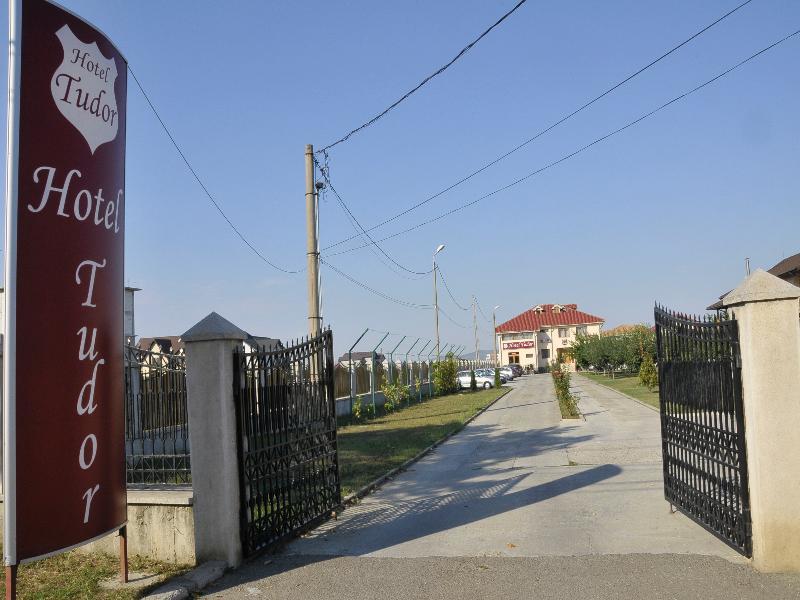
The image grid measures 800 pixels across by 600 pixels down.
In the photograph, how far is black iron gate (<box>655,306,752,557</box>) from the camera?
643cm

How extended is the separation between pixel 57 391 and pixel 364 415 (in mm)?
21293

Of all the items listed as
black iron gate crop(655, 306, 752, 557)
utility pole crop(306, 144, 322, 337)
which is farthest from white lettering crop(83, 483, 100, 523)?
utility pole crop(306, 144, 322, 337)

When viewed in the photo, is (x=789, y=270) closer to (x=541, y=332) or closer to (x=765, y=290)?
(x=765, y=290)

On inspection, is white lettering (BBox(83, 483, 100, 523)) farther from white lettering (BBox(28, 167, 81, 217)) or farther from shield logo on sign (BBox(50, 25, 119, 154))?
shield logo on sign (BBox(50, 25, 119, 154))

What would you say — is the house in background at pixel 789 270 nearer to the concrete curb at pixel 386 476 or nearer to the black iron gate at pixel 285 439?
the concrete curb at pixel 386 476

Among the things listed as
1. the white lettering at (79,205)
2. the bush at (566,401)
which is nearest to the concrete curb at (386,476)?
the bush at (566,401)

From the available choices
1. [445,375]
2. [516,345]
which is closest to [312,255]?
[445,375]

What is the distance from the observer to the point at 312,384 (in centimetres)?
902

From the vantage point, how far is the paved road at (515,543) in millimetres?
6180

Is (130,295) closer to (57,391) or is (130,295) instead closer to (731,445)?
(57,391)

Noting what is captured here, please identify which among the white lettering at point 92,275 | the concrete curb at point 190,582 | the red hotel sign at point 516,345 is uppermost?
the red hotel sign at point 516,345

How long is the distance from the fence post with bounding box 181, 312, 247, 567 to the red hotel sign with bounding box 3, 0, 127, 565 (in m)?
0.76

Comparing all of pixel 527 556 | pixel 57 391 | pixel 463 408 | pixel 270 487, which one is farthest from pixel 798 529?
pixel 463 408

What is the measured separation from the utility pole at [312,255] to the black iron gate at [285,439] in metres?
4.97
